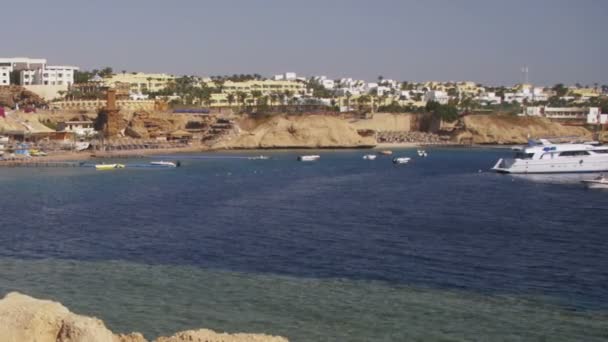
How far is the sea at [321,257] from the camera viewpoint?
22.5 metres

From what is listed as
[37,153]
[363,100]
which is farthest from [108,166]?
[363,100]

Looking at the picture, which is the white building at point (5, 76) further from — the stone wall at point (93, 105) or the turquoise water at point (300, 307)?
the turquoise water at point (300, 307)

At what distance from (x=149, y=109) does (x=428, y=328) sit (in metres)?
109

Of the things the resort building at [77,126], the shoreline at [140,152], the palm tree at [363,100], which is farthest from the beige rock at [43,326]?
the palm tree at [363,100]

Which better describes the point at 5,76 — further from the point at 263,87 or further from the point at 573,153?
the point at 573,153

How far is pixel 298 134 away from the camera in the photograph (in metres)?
118

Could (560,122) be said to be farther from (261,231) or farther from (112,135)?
(261,231)

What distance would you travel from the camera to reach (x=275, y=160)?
9219cm

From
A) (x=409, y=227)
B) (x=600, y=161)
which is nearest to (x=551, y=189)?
(x=600, y=161)

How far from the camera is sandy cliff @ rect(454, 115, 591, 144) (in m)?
132

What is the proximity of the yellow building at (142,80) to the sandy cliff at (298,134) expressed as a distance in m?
43.6

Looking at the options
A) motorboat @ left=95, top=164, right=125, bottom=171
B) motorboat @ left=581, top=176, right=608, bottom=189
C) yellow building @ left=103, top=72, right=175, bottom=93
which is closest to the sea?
motorboat @ left=581, top=176, right=608, bottom=189

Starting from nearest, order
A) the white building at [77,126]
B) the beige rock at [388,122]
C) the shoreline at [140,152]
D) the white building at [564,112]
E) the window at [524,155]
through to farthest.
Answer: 1. the window at [524,155]
2. the shoreline at [140,152]
3. the white building at [77,126]
4. the beige rock at [388,122]
5. the white building at [564,112]

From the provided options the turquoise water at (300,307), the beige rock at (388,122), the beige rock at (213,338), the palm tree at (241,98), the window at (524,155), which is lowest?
the turquoise water at (300,307)
